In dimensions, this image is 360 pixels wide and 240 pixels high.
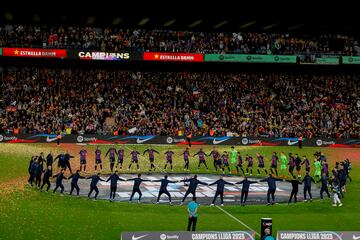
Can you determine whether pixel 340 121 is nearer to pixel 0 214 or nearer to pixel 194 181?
pixel 194 181

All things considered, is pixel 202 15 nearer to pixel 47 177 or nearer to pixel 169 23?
pixel 169 23

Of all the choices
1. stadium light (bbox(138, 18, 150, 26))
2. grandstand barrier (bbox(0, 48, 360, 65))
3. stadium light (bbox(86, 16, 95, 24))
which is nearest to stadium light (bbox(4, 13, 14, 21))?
grandstand barrier (bbox(0, 48, 360, 65))

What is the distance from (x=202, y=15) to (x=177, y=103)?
9540 millimetres

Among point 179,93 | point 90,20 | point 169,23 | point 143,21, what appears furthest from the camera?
point 169,23

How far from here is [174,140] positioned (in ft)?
163

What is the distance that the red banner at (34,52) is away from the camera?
2050 inches

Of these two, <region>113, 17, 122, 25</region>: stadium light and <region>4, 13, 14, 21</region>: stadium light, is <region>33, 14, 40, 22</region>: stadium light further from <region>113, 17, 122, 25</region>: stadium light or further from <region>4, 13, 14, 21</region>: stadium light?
<region>113, 17, 122, 25</region>: stadium light

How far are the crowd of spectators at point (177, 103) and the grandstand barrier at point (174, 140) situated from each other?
0.84 meters

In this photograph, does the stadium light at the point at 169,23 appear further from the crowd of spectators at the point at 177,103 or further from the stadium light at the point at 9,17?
the stadium light at the point at 9,17

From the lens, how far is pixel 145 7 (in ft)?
172

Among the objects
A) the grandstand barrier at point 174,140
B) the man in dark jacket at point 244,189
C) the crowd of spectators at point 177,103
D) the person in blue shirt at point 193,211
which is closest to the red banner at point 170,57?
the crowd of spectators at point 177,103

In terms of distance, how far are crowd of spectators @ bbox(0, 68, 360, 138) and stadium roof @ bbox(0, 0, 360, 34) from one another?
594cm

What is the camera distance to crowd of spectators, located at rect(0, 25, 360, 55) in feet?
180

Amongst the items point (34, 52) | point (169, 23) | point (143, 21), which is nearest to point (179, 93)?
point (169, 23)
